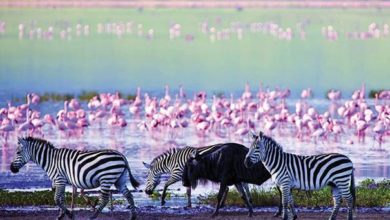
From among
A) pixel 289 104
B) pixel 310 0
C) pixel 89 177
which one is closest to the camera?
pixel 89 177

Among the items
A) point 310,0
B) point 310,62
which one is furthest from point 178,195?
point 310,0

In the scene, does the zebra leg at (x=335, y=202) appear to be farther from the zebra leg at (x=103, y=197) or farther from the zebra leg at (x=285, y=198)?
the zebra leg at (x=103, y=197)

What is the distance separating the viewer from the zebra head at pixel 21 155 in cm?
1192

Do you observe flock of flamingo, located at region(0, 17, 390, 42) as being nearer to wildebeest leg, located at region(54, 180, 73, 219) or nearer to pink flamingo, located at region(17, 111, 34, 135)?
pink flamingo, located at region(17, 111, 34, 135)

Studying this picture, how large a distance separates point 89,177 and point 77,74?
87.9 ft

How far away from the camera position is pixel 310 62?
42156 mm

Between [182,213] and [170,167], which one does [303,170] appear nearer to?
[182,213]

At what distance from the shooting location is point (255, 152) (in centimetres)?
1135

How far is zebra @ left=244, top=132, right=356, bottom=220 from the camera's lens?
11.4m

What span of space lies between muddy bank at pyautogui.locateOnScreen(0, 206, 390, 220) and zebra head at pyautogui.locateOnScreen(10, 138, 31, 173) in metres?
0.47

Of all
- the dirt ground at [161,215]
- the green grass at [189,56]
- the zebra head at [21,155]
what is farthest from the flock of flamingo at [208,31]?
the zebra head at [21,155]

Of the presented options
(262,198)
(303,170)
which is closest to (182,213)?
(262,198)

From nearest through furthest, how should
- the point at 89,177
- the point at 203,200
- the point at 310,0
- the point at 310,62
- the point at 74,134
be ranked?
the point at 89,177
the point at 203,200
the point at 74,134
the point at 310,62
the point at 310,0

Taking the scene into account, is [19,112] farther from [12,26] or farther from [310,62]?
[12,26]
